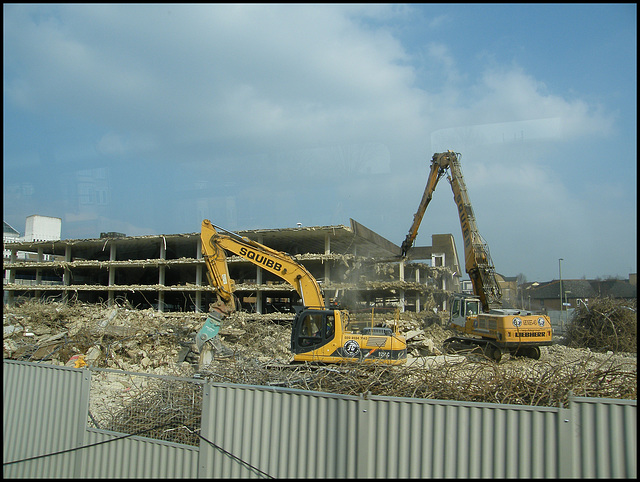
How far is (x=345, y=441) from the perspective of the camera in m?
4.39

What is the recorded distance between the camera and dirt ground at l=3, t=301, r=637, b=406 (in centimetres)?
607

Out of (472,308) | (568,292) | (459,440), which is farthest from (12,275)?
(459,440)

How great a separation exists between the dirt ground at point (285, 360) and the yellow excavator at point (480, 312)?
728mm

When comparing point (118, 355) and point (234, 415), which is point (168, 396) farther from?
point (118, 355)

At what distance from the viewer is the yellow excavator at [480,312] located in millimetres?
14906

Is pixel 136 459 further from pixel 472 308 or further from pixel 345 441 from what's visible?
pixel 472 308

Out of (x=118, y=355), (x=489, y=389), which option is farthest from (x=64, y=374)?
(x=118, y=355)

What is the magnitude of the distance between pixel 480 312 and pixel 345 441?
49.0ft

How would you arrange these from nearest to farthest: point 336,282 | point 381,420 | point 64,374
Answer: point 381,420, point 64,374, point 336,282

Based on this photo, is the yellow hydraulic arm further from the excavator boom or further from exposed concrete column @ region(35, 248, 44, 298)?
exposed concrete column @ region(35, 248, 44, 298)

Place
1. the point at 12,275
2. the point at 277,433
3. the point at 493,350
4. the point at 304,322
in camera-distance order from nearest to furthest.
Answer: the point at 277,433, the point at 304,322, the point at 493,350, the point at 12,275

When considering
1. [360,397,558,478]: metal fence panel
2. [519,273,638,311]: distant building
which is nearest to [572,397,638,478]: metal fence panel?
[360,397,558,478]: metal fence panel

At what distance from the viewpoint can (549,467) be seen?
12.7ft

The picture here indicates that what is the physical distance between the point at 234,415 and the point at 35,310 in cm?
1841
